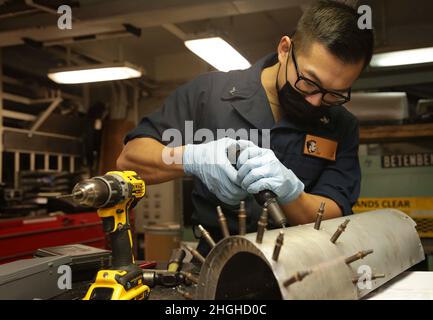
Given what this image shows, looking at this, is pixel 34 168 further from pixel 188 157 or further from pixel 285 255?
pixel 285 255

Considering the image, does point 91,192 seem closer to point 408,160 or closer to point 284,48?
point 284,48

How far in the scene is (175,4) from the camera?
2.20 m

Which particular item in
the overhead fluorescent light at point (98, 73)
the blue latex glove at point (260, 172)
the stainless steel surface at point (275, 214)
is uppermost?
the overhead fluorescent light at point (98, 73)

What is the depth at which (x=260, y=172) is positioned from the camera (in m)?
0.88

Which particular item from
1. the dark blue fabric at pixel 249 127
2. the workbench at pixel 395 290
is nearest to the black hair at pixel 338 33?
the dark blue fabric at pixel 249 127

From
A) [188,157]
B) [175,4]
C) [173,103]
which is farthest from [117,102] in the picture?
[188,157]

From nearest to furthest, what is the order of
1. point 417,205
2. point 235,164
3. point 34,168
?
point 235,164
point 417,205
point 34,168

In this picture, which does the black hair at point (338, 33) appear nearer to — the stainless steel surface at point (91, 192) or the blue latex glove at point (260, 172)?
the blue latex glove at point (260, 172)

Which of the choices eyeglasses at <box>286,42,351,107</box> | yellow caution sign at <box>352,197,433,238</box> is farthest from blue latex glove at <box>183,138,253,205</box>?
yellow caution sign at <box>352,197,433,238</box>

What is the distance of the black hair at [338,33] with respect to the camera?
1.02 m

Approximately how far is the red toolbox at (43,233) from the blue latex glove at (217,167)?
75.7 inches

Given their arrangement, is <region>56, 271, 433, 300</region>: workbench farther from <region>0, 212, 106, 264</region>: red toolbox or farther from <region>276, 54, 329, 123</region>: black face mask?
<region>0, 212, 106, 264</region>: red toolbox
